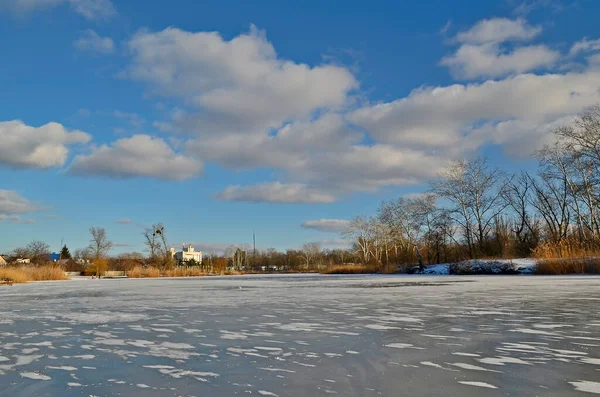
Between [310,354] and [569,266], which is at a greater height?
[310,354]

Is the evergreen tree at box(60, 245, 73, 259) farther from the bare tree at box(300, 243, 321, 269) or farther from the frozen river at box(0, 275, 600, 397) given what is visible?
the frozen river at box(0, 275, 600, 397)

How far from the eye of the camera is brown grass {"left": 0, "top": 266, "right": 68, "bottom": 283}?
55.7ft

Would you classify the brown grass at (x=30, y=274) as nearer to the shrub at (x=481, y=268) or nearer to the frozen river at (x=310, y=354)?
the frozen river at (x=310, y=354)

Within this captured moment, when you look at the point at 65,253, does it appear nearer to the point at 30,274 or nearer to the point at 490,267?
the point at 30,274

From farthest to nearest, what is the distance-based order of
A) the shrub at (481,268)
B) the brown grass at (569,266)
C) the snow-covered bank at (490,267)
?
the shrub at (481,268) → the snow-covered bank at (490,267) → the brown grass at (569,266)

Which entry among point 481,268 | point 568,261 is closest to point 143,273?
point 481,268

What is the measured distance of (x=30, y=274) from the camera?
1870 cm

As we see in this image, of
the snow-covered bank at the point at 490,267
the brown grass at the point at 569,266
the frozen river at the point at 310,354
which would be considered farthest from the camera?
the snow-covered bank at the point at 490,267

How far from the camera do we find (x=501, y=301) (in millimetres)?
5715

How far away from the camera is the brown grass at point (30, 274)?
17.0m

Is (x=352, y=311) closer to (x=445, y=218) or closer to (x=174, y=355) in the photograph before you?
(x=174, y=355)

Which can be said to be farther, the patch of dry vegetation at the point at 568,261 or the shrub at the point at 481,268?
the shrub at the point at 481,268

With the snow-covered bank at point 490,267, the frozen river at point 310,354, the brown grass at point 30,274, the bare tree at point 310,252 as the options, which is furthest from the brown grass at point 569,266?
the bare tree at point 310,252

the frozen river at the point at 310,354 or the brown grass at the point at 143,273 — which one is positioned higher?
the frozen river at the point at 310,354
